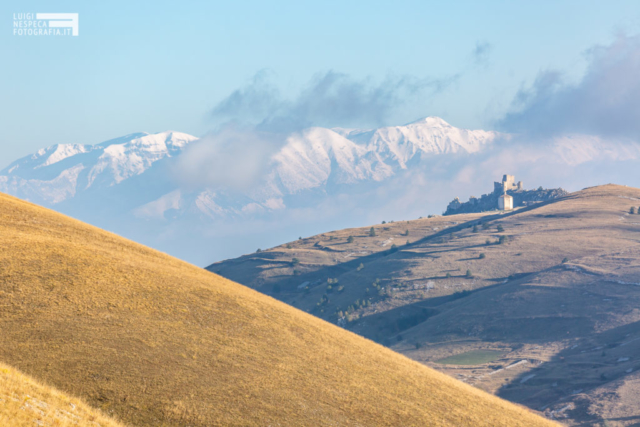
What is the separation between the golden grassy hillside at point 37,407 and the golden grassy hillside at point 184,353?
10.1ft

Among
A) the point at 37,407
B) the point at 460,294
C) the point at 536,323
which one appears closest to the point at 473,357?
the point at 536,323

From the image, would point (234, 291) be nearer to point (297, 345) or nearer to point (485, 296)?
point (297, 345)

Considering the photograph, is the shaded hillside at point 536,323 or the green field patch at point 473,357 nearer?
the shaded hillside at point 536,323

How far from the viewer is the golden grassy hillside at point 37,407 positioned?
23984mm

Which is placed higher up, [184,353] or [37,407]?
[37,407]

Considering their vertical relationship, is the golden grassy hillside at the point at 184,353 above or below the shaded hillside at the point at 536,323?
above

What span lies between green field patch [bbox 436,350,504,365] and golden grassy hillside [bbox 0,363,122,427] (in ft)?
371

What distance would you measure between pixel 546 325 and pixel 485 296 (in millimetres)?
24963

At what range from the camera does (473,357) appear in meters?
136

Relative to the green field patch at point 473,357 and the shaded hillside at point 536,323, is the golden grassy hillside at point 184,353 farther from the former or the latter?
the green field patch at point 473,357

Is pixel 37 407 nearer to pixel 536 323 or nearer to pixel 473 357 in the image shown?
pixel 473 357

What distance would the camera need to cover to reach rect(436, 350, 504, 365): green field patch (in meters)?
132

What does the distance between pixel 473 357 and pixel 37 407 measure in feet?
398

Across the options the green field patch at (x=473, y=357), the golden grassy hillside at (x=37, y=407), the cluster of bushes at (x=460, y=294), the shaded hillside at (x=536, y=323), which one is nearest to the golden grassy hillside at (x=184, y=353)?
the golden grassy hillside at (x=37, y=407)
